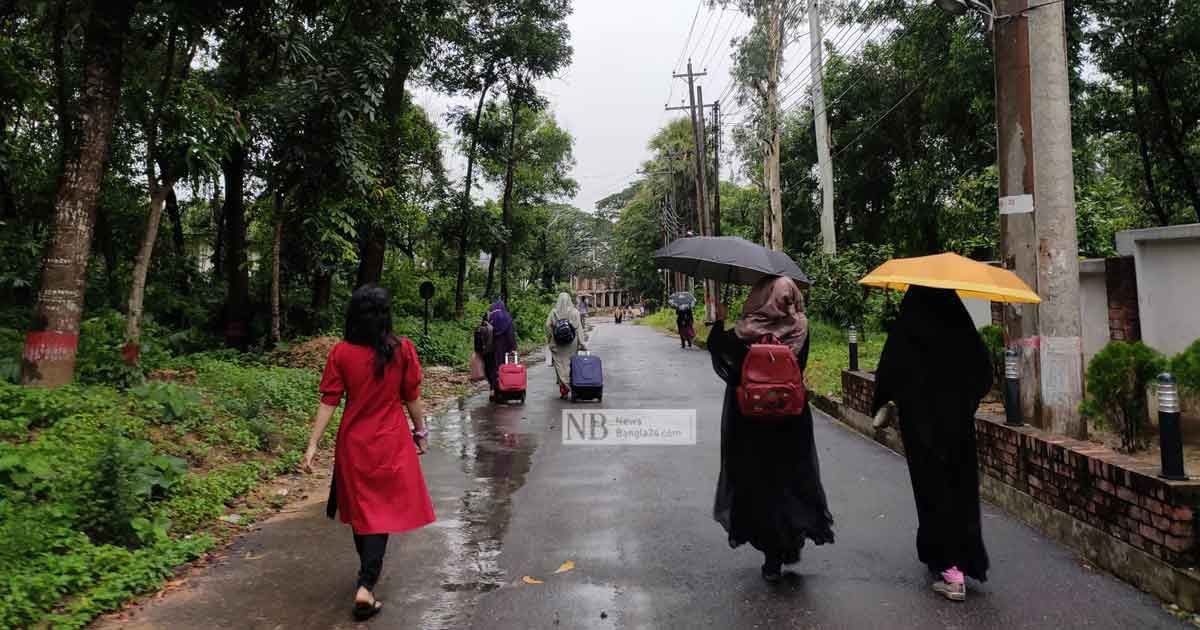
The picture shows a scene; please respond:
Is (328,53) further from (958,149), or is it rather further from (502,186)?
(502,186)

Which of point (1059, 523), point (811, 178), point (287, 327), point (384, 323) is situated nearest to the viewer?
point (384, 323)

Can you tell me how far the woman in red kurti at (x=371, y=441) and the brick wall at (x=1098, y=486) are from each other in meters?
3.90

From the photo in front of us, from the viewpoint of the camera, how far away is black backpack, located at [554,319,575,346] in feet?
42.4

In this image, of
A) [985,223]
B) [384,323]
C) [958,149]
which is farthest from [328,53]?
[958,149]

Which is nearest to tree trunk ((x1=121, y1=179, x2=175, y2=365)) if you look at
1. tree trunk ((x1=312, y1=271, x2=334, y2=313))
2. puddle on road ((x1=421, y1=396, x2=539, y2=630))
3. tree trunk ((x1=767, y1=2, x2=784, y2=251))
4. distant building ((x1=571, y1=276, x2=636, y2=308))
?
puddle on road ((x1=421, y1=396, x2=539, y2=630))

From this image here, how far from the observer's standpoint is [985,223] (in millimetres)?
14391

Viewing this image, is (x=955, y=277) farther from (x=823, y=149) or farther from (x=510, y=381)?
(x=823, y=149)

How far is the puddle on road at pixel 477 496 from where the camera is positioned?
14.8 ft

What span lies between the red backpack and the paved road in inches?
39.9

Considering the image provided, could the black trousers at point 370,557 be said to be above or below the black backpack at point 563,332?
below

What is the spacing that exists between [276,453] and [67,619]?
14.3ft

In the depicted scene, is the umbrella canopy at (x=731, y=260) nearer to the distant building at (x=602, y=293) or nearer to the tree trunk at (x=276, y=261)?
the tree trunk at (x=276, y=261)

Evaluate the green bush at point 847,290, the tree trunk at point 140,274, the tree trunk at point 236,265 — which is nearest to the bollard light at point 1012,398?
the tree trunk at point 140,274

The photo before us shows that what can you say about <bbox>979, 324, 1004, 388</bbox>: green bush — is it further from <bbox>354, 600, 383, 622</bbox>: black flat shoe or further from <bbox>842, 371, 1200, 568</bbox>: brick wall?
<bbox>354, 600, 383, 622</bbox>: black flat shoe
